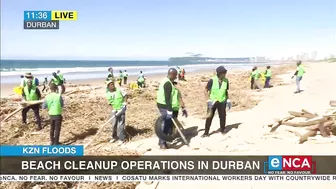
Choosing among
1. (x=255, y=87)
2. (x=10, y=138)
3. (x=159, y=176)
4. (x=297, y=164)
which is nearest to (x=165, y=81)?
(x=159, y=176)

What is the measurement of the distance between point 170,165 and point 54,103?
228cm

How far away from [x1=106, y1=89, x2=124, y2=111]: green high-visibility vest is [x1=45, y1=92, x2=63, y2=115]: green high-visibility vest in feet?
2.32

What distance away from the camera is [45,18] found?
94.0 inches

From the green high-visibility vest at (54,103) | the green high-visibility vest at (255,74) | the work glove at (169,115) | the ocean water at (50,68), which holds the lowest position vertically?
the work glove at (169,115)

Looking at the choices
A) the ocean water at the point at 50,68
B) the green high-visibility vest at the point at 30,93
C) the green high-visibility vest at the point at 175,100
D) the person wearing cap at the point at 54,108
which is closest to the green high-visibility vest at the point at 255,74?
the ocean water at the point at 50,68

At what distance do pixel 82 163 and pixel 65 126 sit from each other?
2223 mm

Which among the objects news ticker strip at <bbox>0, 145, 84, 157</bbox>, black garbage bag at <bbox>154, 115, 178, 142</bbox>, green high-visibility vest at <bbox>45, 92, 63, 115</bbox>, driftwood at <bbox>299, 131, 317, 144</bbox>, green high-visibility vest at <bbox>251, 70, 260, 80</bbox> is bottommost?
black garbage bag at <bbox>154, 115, 178, 142</bbox>

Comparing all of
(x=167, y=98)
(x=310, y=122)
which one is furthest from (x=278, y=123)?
(x=167, y=98)

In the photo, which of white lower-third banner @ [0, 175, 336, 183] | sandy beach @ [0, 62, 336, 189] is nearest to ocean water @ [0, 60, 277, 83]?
sandy beach @ [0, 62, 336, 189]

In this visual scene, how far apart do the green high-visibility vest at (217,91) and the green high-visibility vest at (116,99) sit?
140cm

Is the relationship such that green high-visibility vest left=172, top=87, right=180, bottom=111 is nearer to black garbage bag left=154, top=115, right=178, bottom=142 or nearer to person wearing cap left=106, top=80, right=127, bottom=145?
black garbage bag left=154, top=115, right=178, bottom=142

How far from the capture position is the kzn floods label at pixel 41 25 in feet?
7.73

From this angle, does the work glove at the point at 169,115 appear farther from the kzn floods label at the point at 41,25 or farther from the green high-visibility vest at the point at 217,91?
the kzn floods label at the point at 41,25

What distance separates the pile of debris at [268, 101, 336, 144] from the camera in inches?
128
